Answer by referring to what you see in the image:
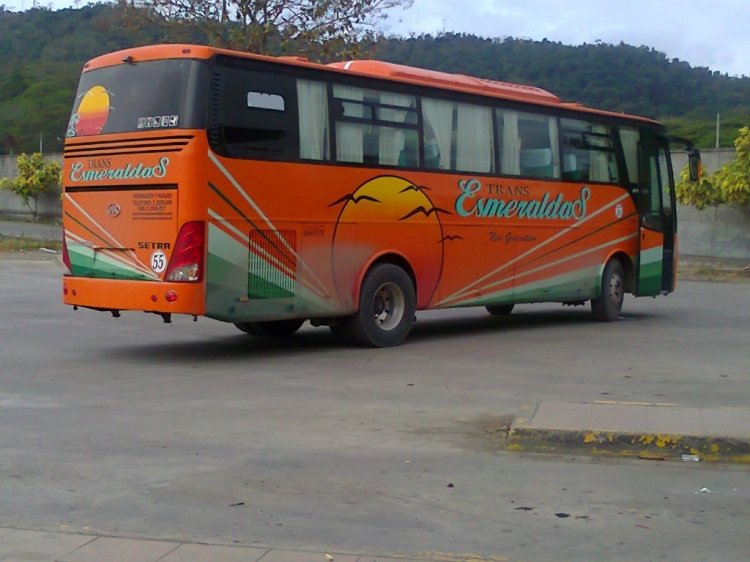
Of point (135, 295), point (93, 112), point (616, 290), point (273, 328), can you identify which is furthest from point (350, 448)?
point (616, 290)

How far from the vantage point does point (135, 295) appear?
1205cm

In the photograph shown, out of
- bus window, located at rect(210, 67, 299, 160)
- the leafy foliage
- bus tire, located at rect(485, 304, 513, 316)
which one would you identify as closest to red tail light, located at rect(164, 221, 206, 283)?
bus window, located at rect(210, 67, 299, 160)

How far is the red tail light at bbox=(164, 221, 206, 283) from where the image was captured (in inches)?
461

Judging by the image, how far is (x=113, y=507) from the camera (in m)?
6.48

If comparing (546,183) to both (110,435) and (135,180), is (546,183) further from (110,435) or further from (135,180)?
(110,435)

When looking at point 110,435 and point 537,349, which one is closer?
point 110,435

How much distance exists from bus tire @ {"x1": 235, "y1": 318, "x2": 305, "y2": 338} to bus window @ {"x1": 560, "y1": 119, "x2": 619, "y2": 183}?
516cm

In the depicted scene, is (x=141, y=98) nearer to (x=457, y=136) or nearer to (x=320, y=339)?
(x=320, y=339)

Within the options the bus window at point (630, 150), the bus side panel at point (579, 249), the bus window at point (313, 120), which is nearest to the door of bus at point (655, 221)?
the bus window at point (630, 150)

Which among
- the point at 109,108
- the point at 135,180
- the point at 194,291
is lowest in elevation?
the point at 194,291

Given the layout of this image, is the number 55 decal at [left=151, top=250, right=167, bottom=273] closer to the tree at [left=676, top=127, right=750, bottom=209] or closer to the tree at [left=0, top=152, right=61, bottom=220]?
the tree at [left=676, top=127, right=750, bottom=209]

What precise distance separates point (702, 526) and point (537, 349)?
798cm

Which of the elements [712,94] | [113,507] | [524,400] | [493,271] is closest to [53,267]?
[493,271]

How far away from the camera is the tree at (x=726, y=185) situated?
29.0 m
